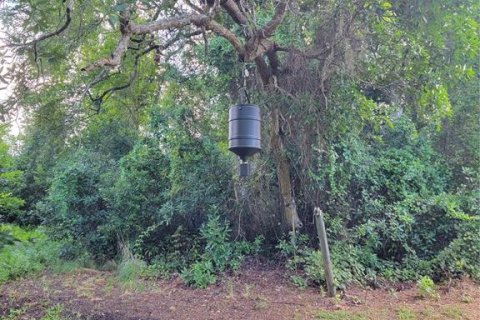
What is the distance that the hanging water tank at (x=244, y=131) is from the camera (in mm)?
3436

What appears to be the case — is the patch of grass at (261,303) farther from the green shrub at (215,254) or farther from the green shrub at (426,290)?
the green shrub at (426,290)

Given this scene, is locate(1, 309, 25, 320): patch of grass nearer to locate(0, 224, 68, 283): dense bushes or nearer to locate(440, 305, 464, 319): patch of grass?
locate(0, 224, 68, 283): dense bushes

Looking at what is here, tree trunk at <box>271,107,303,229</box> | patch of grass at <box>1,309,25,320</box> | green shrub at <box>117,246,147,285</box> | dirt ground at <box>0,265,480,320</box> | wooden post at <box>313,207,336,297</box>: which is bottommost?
patch of grass at <box>1,309,25,320</box>

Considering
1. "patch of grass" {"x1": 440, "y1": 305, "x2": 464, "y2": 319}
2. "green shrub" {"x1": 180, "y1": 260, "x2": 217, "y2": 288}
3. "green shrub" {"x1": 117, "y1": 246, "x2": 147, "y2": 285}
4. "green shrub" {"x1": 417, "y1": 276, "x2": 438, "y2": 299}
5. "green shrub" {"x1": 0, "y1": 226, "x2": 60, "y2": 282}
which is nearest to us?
"patch of grass" {"x1": 440, "y1": 305, "x2": 464, "y2": 319}

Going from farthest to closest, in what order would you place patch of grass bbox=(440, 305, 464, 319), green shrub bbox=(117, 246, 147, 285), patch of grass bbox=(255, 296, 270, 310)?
green shrub bbox=(117, 246, 147, 285)
patch of grass bbox=(255, 296, 270, 310)
patch of grass bbox=(440, 305, 464, 319)

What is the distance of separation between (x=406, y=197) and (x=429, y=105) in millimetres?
1431

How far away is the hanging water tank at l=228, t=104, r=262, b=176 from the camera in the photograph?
344 centimetres

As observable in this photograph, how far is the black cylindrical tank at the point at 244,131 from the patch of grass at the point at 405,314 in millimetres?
2111

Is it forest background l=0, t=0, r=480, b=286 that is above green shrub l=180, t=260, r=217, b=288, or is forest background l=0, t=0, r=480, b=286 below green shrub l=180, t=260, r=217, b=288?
above

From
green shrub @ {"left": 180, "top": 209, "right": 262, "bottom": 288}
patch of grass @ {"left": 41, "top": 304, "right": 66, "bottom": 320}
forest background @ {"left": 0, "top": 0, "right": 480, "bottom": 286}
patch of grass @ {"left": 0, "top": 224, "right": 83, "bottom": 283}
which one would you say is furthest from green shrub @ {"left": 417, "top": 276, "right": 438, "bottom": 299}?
patch of grass @ {"left": 0, "top": 224, "right": 83, "bottom": 283}

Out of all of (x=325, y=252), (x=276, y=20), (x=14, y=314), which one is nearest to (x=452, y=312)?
(x=325, y=252)

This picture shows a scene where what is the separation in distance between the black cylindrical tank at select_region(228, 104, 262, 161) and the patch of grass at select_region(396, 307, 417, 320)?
2.11 metres

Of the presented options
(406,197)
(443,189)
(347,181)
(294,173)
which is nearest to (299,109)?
(294,173)

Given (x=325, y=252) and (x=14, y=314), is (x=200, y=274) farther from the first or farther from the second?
(x=14, y=314)
